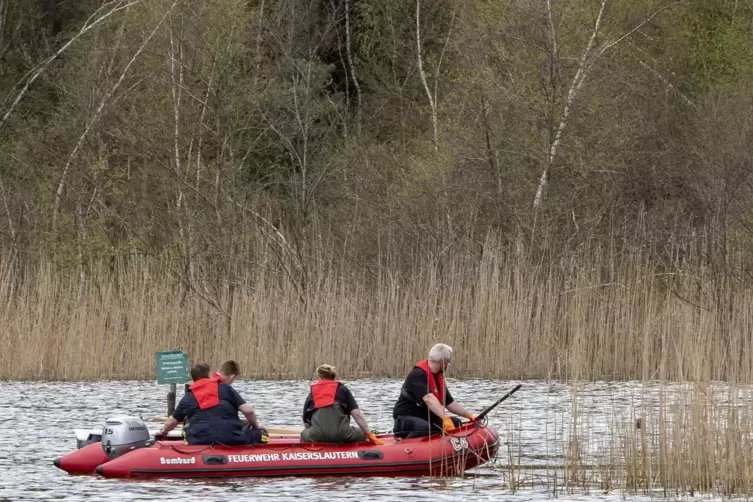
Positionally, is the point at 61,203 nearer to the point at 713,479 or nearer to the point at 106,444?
the point at 106,444

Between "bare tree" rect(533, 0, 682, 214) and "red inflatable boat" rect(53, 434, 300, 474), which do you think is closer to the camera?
"red inflatable boat" rect(53, 434, 300, 474)

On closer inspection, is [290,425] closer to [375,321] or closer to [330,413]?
[330,413]

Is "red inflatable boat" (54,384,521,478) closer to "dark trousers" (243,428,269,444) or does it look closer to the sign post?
"dark trousers" (243,428,269,444)

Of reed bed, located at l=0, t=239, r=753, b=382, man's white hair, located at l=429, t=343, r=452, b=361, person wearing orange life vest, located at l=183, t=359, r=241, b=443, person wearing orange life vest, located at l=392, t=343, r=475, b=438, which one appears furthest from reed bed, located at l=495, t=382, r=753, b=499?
reed bed, located at l=0, t=239, r=753, b=382

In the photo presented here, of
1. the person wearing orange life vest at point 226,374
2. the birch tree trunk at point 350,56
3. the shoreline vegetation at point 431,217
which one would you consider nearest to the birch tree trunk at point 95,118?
the shoreline vegetation at point 431,217

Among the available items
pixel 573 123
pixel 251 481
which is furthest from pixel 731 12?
pixel 251 481

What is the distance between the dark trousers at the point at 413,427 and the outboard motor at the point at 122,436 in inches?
80.6

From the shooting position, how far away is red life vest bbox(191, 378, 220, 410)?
40.2 feet

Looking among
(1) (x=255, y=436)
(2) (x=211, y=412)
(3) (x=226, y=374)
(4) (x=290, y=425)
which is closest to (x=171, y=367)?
(3) (x=226, y=374)

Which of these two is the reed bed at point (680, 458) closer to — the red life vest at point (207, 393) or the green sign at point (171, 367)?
the red life vest at point (207, 393)

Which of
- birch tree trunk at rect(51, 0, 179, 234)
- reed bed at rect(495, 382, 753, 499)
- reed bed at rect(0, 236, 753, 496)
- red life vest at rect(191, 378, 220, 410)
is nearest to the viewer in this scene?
reed bed at rect(495, 382, 753, 499)

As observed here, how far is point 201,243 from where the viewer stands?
21.9 metres

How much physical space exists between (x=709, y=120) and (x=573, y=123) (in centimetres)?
328

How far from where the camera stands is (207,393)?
12.3 meters
